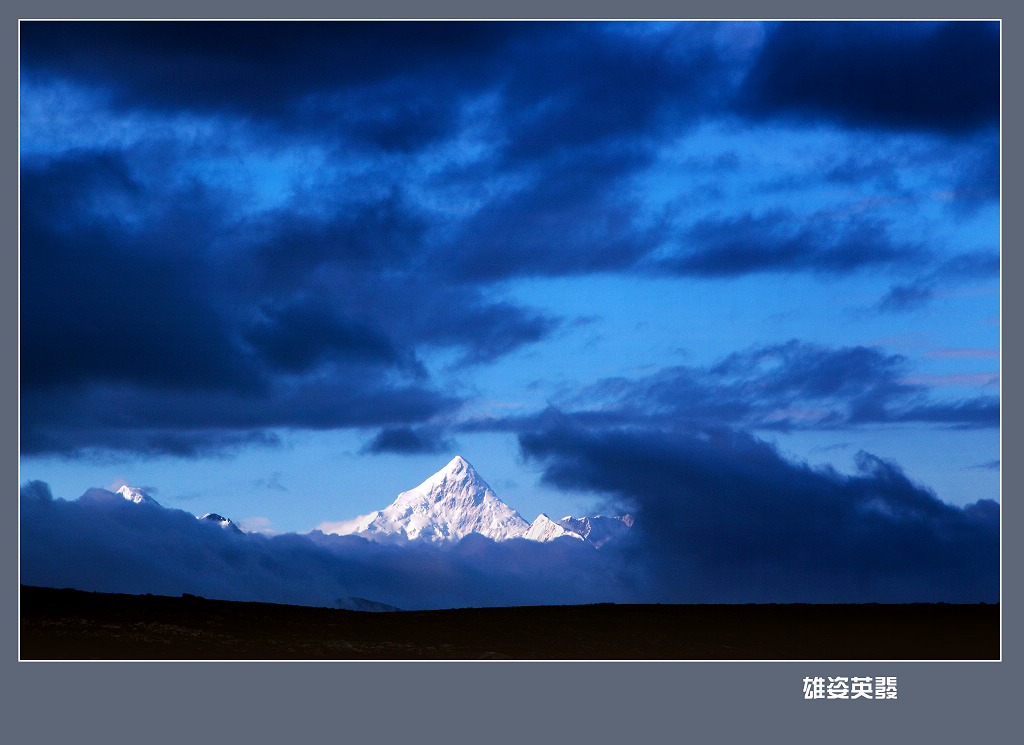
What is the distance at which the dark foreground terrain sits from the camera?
37.5 meters

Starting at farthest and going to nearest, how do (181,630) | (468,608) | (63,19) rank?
1. (468,608)
2. (181,630)
3. (63,19)

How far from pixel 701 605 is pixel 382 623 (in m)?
14.6

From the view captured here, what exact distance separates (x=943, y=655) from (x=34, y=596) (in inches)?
1396

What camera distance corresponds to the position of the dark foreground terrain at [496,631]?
37.5 m

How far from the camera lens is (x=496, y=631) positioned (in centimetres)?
4244

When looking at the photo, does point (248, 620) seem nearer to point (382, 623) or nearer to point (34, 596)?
point (382, 623)

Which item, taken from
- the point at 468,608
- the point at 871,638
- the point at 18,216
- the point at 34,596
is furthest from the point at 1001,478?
the point at 34,596

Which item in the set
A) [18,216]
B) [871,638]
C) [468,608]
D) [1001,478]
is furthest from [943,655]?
[18,216]

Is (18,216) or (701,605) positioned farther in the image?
(701,605)

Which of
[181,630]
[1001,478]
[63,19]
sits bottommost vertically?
[181,630]

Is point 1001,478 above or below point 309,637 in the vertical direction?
above

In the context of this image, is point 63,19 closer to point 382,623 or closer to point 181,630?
point 181,630

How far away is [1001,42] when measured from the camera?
3269 cm

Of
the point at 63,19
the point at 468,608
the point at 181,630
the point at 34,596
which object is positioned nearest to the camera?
the point at 63,19
